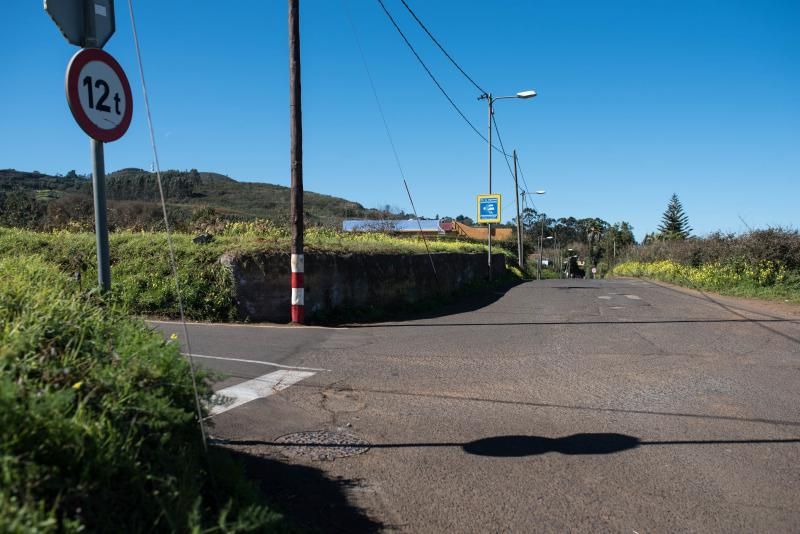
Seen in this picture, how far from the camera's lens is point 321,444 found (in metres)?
4.75

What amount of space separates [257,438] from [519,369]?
389 centimetres

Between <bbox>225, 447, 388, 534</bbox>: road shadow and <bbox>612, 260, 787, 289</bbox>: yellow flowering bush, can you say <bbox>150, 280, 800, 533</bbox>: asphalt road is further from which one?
<bbox>612, 260, 787, 289</bbox>: yellow flowering bush

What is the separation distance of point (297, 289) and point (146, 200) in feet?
78.8

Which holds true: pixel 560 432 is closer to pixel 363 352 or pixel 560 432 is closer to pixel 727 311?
pixel 363 352

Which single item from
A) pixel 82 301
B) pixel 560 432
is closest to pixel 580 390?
pixel 560 432

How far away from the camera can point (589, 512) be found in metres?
3.70

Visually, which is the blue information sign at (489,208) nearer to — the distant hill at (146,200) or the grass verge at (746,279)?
the distant hill at (146,200)

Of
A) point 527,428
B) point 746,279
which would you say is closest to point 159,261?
point 527,428

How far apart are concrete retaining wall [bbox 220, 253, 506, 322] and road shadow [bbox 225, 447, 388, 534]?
733cm

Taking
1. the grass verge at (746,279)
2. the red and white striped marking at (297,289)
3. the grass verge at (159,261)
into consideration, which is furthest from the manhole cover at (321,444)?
the grass verge at (746,279)

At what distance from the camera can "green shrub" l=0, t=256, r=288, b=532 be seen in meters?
2.12

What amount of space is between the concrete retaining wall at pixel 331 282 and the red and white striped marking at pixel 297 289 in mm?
436

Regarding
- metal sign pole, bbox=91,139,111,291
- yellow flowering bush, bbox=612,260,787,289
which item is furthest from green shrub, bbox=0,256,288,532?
yellow flowering bush, bbox=612,260,787,289

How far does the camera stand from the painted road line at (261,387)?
5.79 m
